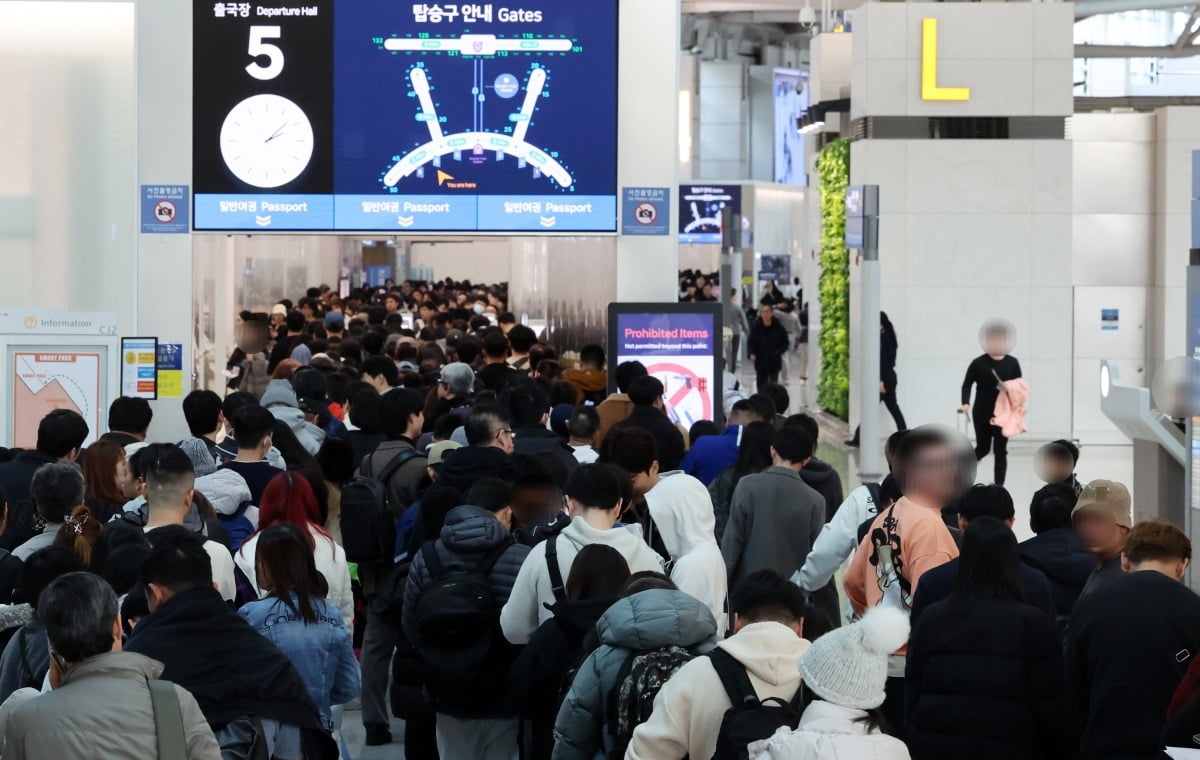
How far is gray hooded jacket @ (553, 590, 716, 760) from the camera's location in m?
Answer: 4.34

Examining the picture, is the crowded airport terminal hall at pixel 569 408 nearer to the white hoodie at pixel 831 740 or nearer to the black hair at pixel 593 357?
the white hoodie at pixel 831 740

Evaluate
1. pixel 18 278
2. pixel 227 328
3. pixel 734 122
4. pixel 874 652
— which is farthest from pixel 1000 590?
pixel 734 122

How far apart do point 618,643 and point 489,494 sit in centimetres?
146

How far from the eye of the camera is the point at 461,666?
5324 millimetres

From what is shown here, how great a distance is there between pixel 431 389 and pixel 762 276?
32229mm

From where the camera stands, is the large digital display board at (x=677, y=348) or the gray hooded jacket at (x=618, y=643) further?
the large digital display board at (x=677, y=348)

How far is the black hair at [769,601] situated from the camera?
163 inches

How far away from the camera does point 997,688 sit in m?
4.51

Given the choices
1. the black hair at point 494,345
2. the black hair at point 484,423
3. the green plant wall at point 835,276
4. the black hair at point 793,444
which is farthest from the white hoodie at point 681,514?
the green plant wall at point 835,276

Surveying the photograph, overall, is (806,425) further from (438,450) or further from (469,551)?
(469,551)

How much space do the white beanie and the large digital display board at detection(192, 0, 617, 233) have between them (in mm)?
8350

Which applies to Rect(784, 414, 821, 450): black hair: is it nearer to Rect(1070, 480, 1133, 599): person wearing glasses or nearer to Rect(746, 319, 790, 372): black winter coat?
Rect(1070, 480, 1133, 599): person wearing glasses

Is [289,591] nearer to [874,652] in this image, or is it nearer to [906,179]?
[874,652]

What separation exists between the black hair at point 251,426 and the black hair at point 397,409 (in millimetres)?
1010
